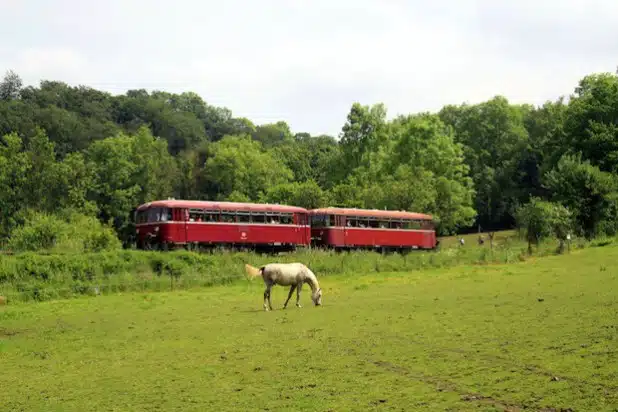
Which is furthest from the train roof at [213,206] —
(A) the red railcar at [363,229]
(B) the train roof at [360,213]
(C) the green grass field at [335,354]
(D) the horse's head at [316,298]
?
(D) the horse's head at [316,298]

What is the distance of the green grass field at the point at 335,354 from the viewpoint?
1166 cm

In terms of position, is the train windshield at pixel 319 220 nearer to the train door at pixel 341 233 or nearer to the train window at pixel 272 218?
the train door at pixel 341 233

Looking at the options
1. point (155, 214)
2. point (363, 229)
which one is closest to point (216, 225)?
point (155, 214)

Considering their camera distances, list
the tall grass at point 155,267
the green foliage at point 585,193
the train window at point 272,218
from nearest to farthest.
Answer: the tall grass at point 155,267
the train window at point 272,218
the green foliage at point 585,193

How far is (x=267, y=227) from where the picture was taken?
5119 centimetres

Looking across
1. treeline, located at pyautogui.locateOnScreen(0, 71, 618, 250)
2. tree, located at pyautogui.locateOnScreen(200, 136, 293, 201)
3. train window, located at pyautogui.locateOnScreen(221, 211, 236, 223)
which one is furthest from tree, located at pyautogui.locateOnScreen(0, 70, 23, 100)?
train window, located at pyautogui.locateOnScreen(221, 211, 236, 223)

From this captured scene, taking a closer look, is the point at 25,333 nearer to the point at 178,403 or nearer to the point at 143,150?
the point at 178,403

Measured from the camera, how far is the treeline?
6462cm

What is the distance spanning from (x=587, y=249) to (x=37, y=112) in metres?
84.7

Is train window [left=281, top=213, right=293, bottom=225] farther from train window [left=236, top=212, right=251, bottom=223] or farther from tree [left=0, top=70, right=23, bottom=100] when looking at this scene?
tree [left=0, top=70, right=23, bottom=100]

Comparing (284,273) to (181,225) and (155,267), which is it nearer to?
(155,267)

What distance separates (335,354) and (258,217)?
116ft

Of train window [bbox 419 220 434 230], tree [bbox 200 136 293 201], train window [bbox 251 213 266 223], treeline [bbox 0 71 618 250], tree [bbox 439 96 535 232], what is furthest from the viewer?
tree [bbox 439 96 535 232]

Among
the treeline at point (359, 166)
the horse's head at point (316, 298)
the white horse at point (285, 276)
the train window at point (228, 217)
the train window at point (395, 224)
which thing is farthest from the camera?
the treeline at point (359, 166)
